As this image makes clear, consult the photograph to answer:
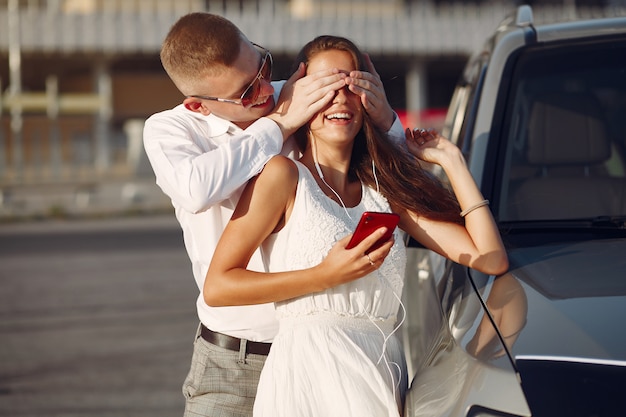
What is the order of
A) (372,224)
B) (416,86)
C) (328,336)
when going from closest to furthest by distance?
(372,224)
(328,336)
(416,86)

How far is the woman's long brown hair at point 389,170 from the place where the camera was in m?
2.72

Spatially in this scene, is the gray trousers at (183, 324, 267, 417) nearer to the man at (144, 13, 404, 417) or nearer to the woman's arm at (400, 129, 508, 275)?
the man at (144, 13, 404, 417)

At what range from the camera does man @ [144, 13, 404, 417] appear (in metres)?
2.50

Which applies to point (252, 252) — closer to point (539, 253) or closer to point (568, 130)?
point (539, 253)

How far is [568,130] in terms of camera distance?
12.2 ft

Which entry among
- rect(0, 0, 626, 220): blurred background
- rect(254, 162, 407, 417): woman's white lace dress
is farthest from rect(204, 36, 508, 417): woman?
rect(0, 0, 626, 220): blurred background

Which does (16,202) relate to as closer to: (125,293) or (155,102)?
(125,293)

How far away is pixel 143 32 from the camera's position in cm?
3666

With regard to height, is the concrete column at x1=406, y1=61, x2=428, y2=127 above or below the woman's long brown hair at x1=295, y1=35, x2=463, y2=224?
below

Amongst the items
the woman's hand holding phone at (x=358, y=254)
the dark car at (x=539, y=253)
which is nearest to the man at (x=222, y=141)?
the woman's hand holding phone at (x=358, y=254)

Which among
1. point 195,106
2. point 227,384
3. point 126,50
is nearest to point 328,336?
point 227,384

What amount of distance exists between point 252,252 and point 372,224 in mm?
383

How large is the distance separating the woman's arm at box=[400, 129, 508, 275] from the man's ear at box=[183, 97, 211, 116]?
0.63 m

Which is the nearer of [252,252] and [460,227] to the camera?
[252,252]
